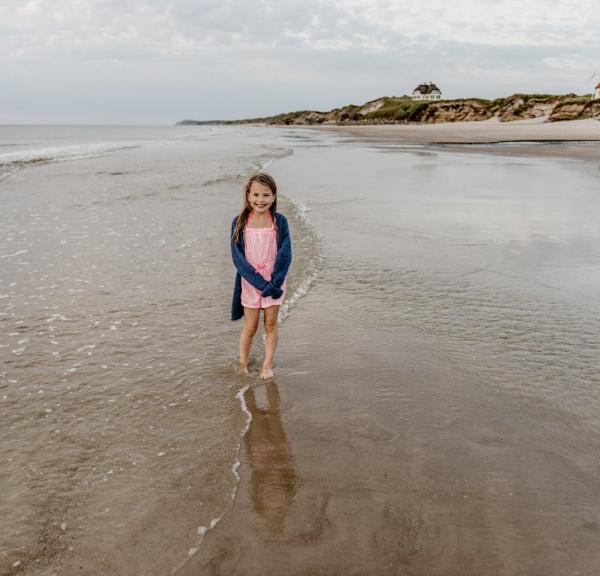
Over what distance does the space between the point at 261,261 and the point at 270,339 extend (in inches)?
25.6

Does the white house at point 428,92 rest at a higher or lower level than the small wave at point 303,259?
higher

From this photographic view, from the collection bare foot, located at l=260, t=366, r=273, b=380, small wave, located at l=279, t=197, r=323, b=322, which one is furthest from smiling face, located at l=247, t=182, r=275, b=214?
small wave, located at l=279, t=197, r=323, b=322

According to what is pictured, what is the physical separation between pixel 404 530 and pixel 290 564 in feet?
1.87

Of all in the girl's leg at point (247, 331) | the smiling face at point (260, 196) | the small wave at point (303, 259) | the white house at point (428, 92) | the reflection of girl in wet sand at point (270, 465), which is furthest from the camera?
→ the white house at point (428, 92)

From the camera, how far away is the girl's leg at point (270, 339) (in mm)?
4145

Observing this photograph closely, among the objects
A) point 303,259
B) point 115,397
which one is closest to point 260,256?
point 115,397

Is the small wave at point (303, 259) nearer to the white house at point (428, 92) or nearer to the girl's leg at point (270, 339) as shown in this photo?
the girl's leg at point (270, 339)

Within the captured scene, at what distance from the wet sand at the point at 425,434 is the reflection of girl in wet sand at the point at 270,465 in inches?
0.4

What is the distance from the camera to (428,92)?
135 metres

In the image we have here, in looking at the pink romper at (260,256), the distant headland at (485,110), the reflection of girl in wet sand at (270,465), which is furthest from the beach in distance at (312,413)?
the distant headland at (485,110)

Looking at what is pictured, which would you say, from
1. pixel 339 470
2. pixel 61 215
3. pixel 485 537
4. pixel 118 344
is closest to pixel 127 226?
pixel 61 215

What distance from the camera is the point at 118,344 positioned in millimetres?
4648

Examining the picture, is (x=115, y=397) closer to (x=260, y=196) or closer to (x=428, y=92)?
(x=260, y=196)

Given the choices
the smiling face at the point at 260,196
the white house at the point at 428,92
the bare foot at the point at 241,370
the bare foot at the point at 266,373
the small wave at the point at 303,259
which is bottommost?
the small wave at the point at 303,259
